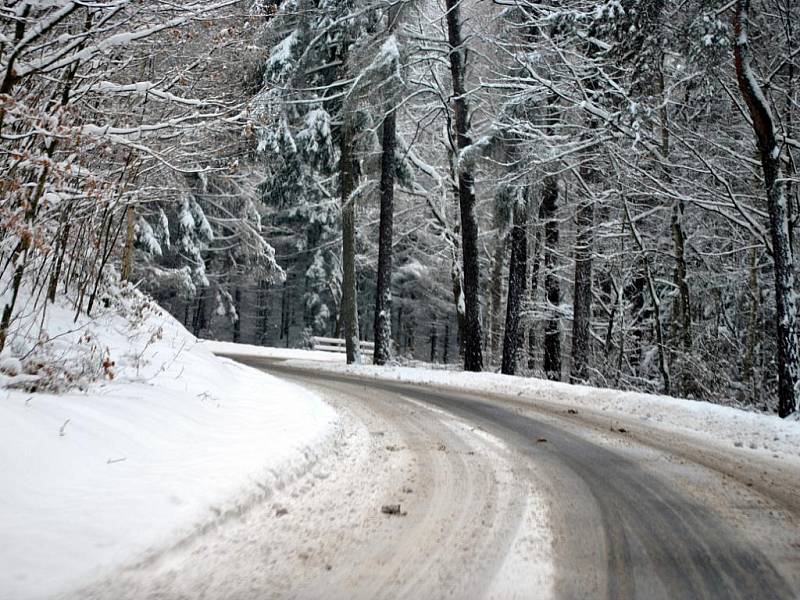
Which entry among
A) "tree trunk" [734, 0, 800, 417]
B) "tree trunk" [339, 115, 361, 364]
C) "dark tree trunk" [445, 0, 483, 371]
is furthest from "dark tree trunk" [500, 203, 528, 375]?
"tree trunk" [734, 0, 800, 417]

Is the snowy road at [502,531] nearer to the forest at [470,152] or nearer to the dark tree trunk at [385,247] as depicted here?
the forest at [470,152]

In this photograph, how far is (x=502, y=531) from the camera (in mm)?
3146

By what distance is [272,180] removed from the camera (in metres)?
20.0

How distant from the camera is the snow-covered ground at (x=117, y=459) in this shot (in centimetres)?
236

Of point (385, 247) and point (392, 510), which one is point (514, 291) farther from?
point (392, 510)

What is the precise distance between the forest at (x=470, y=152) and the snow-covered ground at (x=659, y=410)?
1355 mm

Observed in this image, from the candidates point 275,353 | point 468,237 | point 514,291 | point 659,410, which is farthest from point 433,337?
point 659,410

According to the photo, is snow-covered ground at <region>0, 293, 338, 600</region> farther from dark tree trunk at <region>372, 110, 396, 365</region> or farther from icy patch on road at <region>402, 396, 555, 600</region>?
dark tree trunk at <region>372, 110, 396, 365</region>

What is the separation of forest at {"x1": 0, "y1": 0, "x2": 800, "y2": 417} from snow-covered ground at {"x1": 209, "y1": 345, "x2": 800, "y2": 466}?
1.36 meters

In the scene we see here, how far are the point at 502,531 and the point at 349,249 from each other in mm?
14528

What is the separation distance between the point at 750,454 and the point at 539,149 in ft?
26.0

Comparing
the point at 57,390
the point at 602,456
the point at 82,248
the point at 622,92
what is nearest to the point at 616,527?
the point at 602,456

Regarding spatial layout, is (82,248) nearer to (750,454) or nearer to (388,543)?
(388,543)

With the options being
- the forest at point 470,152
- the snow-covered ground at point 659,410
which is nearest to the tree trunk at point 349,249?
the forest at point 470,152
